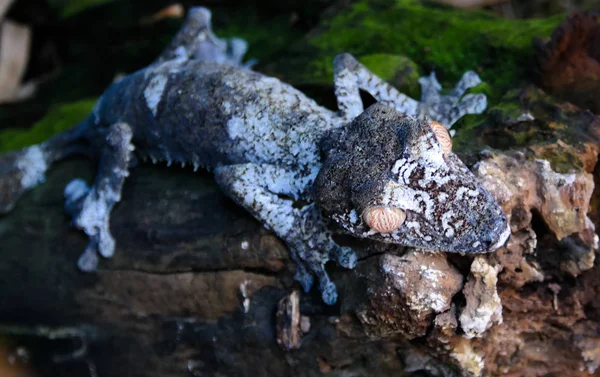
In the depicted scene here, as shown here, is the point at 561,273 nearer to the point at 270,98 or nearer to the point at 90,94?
the point at 270,98

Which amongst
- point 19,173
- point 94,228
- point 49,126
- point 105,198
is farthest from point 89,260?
point 49,126

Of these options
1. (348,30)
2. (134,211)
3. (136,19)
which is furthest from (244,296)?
(136,19)

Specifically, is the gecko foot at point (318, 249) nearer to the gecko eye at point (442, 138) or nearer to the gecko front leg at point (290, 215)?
the gecko front leg at point (290, 215)

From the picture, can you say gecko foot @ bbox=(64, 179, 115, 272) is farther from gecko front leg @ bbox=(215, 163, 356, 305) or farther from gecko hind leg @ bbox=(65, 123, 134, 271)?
gecko front leg @ bbox=(215, 163, 356, 305)

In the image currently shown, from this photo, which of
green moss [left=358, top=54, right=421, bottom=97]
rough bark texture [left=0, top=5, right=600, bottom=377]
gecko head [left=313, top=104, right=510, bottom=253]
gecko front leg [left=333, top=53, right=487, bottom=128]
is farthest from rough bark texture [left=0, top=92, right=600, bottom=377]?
green moss [left=358, top=54, right=421, bottom=97]

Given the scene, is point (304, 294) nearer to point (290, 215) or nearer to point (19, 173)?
point (290, 215)
